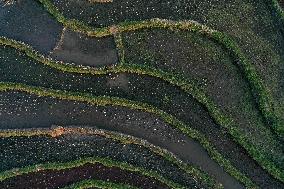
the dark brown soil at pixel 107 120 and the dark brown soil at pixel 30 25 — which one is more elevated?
the dark brown soil at pixel 30 25

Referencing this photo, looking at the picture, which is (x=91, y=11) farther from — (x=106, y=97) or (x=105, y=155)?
(x=105, y=155)

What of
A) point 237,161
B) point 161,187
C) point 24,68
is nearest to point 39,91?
point 24,68

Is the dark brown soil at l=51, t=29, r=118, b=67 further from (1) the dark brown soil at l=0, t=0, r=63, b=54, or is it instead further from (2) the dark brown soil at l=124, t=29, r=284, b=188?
(2) the dark brown soil at l=124, t=29, r=284, b=188

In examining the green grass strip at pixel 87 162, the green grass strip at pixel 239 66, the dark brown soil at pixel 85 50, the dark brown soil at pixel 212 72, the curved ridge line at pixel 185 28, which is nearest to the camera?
the green grass strip at pixel 87 162

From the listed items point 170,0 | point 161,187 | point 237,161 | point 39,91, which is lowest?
point 161,187

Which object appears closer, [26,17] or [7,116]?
[7,116]

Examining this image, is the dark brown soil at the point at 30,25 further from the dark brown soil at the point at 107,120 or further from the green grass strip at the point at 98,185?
the green grass strip at the point at 98,185

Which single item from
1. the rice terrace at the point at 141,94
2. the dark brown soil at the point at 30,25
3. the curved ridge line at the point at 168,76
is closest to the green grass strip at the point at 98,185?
the rice terrace at the point at 141,94
